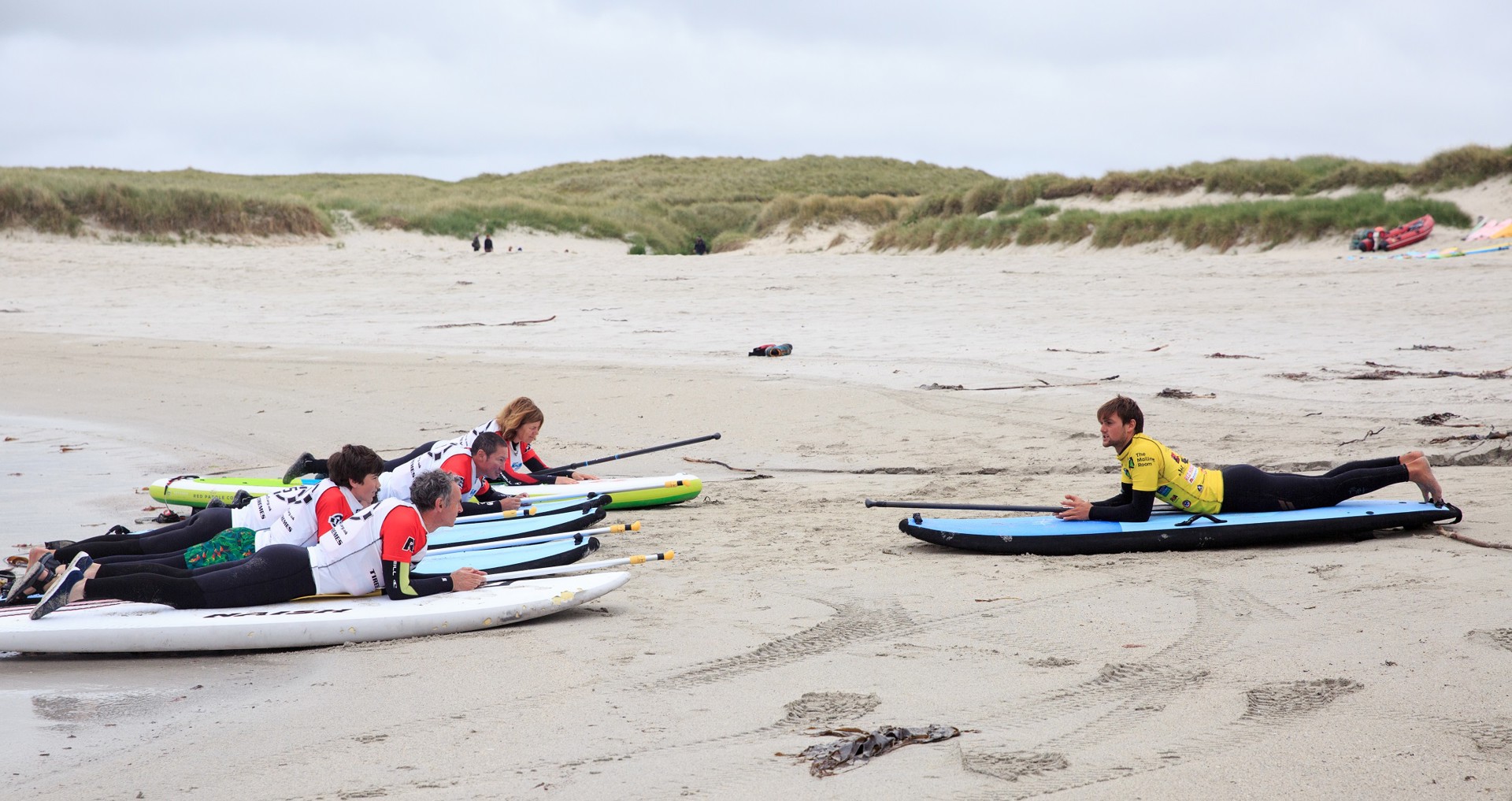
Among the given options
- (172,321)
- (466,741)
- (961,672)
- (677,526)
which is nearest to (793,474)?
(677,526)

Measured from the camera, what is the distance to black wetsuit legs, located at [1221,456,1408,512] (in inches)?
251

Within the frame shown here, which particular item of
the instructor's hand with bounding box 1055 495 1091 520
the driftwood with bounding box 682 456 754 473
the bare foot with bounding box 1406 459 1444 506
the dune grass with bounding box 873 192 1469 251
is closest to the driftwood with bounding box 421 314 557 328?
the driftwood with bounding box 682 456 754 473

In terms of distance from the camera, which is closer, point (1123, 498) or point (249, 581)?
point (249, 581)

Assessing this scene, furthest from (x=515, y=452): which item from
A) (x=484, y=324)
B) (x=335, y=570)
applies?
(x=484, y=324)

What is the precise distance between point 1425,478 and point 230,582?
18.7ft

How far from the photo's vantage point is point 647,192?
50062 millimetres

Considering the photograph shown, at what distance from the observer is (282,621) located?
15.8 ft

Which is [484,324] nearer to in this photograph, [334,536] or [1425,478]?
[334,536]

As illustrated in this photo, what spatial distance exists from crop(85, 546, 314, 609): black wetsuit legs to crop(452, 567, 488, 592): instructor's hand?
1.92 ft

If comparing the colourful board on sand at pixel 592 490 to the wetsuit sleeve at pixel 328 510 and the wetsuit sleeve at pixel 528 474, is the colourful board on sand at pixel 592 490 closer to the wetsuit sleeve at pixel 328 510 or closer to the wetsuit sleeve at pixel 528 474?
the wetsuit sleeve at pixel 528 474

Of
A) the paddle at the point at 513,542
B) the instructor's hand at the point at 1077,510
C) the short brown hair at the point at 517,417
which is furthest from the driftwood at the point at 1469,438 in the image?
the short brown hair at the point at 517,417

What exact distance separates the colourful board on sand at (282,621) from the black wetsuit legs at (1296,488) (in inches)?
130

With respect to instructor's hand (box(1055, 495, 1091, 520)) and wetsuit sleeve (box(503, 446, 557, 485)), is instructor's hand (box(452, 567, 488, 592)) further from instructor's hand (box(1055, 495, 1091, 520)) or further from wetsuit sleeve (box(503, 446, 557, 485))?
instructor's hand (box(1055, 495, 1091, 520))

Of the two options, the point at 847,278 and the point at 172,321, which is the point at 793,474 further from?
the point at 172,321
